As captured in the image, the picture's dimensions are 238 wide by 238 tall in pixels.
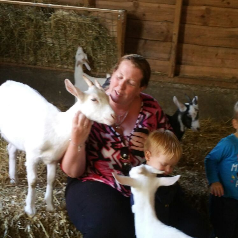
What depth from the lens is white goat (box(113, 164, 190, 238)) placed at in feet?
4.81

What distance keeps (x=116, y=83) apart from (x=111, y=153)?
42cm

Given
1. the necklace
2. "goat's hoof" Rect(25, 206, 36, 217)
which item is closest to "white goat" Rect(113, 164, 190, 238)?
the necklace

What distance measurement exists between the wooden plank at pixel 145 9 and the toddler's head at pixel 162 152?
272cm

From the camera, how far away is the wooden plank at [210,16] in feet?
13.4

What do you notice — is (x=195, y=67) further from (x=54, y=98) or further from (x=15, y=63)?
(x=15, y=63)

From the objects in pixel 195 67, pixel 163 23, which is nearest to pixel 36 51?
pixel 163 23

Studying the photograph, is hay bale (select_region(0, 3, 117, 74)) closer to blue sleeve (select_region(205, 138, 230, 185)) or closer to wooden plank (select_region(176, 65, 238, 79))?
wooden plank (select_region(176, 65, 238, 79))

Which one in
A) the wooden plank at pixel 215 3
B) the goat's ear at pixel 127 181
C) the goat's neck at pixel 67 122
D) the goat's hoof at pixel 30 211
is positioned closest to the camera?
the goat's ear at pixel 127 181

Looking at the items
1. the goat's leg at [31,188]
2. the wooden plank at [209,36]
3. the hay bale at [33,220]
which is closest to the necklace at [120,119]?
the goat's leg at [31,188]

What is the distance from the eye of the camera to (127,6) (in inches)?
165

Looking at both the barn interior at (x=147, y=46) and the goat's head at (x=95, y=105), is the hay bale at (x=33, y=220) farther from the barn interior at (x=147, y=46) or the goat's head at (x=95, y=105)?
the barn interior at (x=147, y=46)

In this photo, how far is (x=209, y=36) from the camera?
4.24 metres

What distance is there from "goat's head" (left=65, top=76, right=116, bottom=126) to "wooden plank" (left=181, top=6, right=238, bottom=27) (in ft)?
8.92

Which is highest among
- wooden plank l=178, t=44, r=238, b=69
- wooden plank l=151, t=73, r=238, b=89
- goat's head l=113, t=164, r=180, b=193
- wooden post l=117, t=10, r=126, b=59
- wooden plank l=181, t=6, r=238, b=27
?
wooden plank l=181, t=6, r=238, b=27
